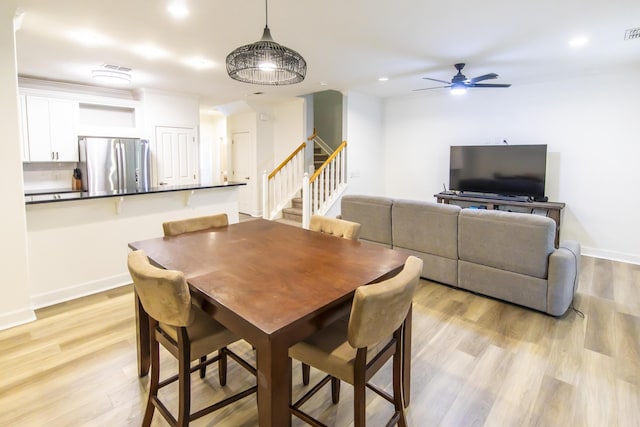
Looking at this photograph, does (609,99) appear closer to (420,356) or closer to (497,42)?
(497,42)

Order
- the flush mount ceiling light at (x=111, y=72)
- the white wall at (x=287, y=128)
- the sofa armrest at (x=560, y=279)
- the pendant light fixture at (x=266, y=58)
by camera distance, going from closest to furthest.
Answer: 1. the pendant light fixture at (x=266, y=58)
2. the sofa armrest at (x=560, y=279)
3. the flush mount ceiling light at (x=111, y=72)
4. the white wall at (x=287, y=128)

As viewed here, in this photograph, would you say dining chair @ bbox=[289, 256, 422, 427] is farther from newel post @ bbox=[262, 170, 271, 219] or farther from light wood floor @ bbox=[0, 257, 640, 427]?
newel post @ bbox=[262, 170, 271, 219]

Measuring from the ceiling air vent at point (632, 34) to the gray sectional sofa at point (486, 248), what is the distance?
2123 mm

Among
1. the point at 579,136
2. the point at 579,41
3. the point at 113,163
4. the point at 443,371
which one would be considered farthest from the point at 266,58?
the point at 579,136

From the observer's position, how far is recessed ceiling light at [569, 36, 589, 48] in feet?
11.4

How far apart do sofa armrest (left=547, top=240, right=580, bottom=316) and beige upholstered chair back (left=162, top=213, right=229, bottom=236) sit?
2.80 metres

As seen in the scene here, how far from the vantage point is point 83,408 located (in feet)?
6.22

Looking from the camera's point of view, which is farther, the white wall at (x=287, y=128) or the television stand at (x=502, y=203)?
the white wall at (x=287, y=128)

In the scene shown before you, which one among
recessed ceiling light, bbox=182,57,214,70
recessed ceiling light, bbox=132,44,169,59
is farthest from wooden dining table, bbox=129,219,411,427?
recessed ceiling light, bbox=182,57,214,70

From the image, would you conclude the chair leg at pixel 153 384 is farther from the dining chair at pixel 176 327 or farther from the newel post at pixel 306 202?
the newel post at pixel 306 202

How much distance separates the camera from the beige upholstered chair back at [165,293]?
1396 mm

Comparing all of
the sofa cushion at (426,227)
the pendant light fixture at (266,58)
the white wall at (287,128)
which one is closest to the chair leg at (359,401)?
the pendant light fixture at (266,58)

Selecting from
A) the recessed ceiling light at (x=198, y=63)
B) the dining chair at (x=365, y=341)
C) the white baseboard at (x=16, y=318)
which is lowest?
the white baseboard at (x=16, y=318)

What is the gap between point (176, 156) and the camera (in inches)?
248
